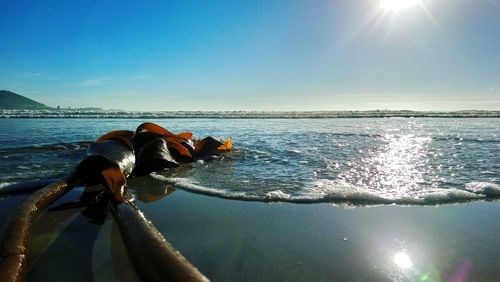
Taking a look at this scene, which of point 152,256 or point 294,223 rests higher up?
point 152,256

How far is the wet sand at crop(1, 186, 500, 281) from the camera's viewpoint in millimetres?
2324

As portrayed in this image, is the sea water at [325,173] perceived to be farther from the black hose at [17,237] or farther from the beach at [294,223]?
the black hose at [17,237]

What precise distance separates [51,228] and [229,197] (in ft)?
6.39

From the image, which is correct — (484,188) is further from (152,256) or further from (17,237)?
(17,237)

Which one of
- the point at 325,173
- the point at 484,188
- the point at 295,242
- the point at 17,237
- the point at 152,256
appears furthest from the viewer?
the point at 325,173

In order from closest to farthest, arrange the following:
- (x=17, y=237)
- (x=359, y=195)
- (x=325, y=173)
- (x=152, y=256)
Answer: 1. (x=152, y=256)
2. (x=17, y=237)
3. (x=359, y=195)
4. (x=325, y=173)

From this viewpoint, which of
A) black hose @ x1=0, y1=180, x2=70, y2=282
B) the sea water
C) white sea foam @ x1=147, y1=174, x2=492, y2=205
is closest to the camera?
black hose @ x1=0, y1=180, x2=70, y2=282

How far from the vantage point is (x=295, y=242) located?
9.34ft

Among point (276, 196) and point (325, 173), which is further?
point (325, 173)

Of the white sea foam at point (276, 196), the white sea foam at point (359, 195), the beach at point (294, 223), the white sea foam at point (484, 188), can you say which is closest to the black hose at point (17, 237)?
the beach at point (294, 223)

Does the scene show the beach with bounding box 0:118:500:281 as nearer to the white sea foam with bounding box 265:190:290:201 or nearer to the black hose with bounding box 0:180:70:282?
the white sea foam with bounding box 265:190:290:201

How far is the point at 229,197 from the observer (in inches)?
171

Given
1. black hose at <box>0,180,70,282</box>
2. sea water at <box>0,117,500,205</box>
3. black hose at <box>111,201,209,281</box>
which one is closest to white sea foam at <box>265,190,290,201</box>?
sea water at <box>0,117,500,205</box>

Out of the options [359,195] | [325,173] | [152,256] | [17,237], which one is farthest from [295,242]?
[325,173]
